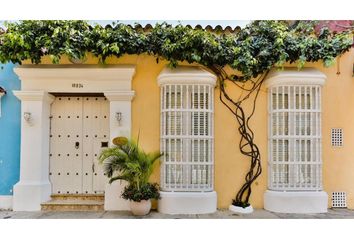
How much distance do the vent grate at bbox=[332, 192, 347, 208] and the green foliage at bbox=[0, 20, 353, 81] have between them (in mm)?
3522

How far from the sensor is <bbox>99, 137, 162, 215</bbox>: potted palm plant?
8.02 meters

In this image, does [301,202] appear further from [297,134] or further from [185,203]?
[185,203]

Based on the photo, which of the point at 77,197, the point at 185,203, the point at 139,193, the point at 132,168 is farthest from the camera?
the point at 77,197

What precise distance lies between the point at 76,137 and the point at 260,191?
17.4ft

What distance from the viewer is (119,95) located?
28.9ft

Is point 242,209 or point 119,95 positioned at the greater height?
point 119,95

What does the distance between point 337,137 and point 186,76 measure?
448 centimetres

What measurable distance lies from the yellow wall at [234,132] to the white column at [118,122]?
0.68 feet

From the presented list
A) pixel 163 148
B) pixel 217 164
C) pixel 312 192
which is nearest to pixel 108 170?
pixel 163 148

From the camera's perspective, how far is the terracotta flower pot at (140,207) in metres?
8.05

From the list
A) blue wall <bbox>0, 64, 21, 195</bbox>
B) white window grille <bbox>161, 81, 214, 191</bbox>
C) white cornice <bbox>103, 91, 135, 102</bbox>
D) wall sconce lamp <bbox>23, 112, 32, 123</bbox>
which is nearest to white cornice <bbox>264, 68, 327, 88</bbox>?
white window grille <bbox>161, 81, 214, 191</bbox>

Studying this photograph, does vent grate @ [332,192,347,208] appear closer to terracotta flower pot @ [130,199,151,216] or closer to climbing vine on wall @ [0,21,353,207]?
climbing vine on wall @ [0,21,353,207]

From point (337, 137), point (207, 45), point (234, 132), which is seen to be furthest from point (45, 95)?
point (337, 137)

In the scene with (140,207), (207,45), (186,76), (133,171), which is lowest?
(140,207)
